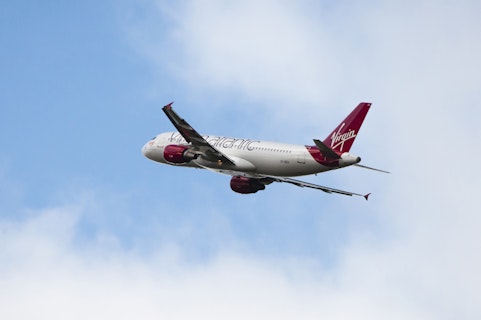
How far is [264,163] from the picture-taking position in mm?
109875

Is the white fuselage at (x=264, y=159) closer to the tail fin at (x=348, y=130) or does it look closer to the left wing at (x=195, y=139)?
the left wing at (x=195, y=139)

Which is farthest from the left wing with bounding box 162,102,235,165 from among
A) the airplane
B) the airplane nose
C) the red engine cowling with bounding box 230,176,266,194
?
the airplane nose

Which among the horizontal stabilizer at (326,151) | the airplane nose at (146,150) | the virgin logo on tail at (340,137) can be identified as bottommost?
the horizontal stabilizer at (326,151)

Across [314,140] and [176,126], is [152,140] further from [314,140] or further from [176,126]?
[314,140]

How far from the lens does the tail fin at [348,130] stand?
4245 inches

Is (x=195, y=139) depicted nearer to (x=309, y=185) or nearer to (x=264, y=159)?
(x=264, y=159)

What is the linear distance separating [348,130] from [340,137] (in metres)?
1.02

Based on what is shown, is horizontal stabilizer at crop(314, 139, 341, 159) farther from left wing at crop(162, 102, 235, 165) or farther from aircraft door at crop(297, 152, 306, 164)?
left wing at crop(162, 102, 235, 165)

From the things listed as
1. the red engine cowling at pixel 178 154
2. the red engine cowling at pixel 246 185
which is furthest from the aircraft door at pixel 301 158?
the red engine cowling at pixel 178 154

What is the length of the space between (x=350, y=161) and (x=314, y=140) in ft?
17.6

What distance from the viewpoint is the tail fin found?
354 feet

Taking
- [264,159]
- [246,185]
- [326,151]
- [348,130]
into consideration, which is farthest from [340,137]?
[246,185]

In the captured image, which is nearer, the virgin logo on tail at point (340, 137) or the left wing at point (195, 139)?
the left wing at point (195, 139)

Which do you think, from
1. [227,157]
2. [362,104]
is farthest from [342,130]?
[227,157]
